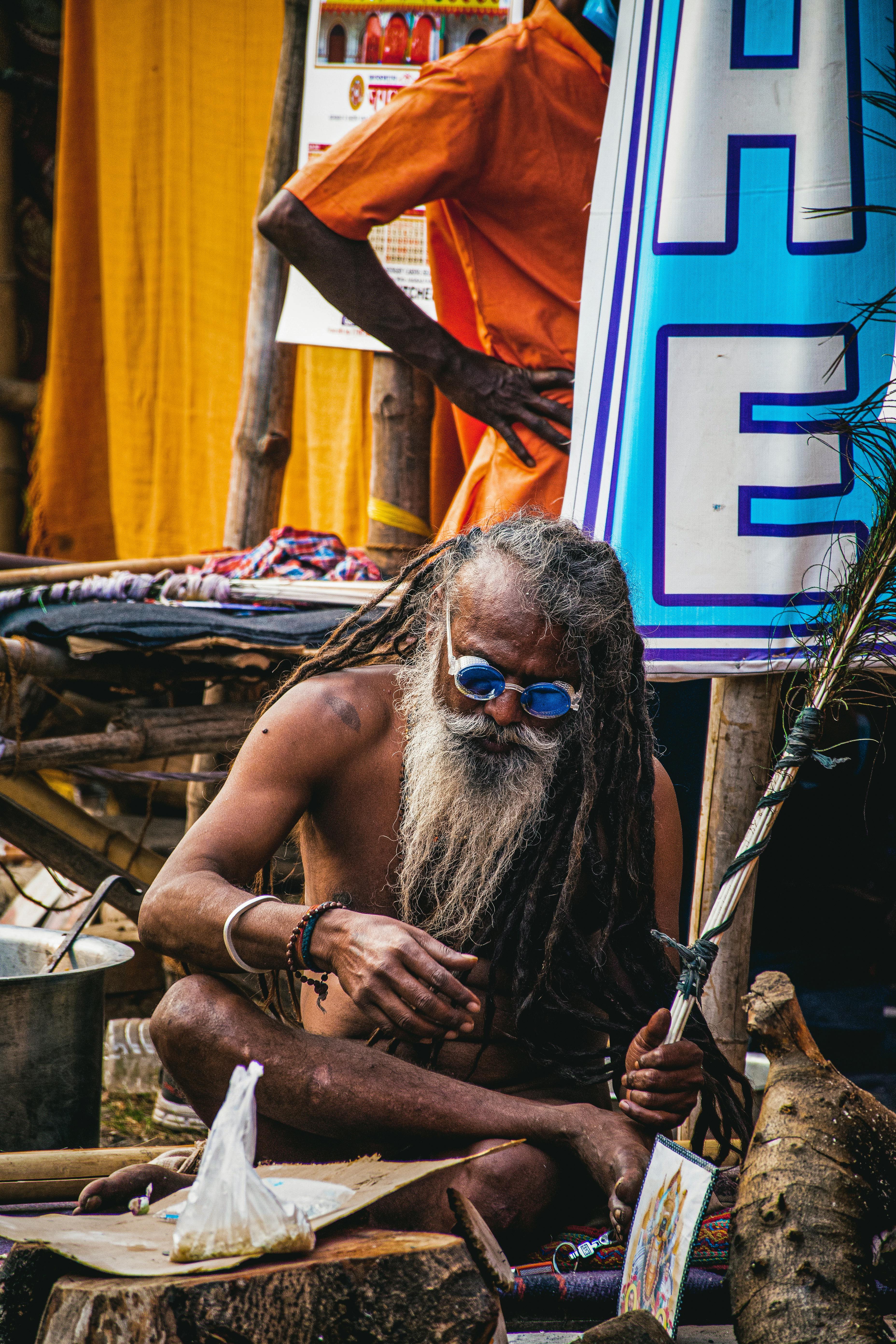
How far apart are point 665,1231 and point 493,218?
2.83 metres

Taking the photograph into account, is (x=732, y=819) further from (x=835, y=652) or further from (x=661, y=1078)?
(x=661, y=1078)

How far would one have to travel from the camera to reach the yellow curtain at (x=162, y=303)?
249 inches

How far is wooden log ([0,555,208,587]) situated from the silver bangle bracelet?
2.50m

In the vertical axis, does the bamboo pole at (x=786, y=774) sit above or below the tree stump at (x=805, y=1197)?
above

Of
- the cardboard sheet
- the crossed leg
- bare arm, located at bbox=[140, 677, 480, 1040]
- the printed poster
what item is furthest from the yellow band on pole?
the cardboard sheet

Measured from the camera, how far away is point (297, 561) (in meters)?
4.61

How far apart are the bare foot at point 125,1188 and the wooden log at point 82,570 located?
2.66 metres

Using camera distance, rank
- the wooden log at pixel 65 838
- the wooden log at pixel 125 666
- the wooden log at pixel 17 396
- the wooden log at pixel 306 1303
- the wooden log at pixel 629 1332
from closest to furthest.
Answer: the wooden log at pixel 306 1303 < the wooden log at pixel 629 1332 < the wooden log at pixel 125 666 < the wooden log at pixel 65 838 < the wooden log at pixel 17 396

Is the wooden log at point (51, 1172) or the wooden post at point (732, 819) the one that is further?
the wooden post at point (732, 819)

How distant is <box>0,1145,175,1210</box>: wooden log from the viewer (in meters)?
2.69

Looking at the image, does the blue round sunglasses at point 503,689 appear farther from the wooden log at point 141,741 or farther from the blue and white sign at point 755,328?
the wooden log at point 141,741

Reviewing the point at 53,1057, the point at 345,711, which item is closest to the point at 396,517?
the point at 345,711

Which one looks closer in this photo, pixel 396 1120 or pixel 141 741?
pixel 396 1120

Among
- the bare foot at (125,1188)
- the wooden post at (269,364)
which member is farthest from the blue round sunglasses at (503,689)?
the wooden post at (269,364)
